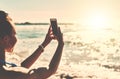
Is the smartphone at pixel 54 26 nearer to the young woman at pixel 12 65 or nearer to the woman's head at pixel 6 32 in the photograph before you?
the young woman at pixel 12 65

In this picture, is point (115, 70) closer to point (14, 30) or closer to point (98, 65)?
point (98, 65)

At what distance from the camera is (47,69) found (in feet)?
8.34

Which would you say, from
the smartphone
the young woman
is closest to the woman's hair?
the young woman

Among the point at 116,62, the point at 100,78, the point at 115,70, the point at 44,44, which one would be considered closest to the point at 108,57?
the point at 116,62

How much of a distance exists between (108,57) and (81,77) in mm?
7302

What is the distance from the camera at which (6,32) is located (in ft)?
8.63

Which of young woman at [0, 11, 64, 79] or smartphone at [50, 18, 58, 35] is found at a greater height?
smartphone at [50, 18, 58, 35]

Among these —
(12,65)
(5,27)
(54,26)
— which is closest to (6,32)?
(5,27)

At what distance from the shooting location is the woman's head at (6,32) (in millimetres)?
2625

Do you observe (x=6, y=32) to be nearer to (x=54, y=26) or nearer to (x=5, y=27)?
(x=5, y=27)

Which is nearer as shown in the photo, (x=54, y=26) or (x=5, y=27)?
(x=5, y=27)

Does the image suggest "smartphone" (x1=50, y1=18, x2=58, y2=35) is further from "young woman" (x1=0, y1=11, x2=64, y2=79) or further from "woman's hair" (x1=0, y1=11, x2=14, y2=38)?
"woman's hair" (x1=0, y1=11, x2=14, y2=38)

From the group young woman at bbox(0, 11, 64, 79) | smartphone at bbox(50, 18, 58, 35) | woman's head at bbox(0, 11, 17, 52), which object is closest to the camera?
young woman at bbox(0, 11, 64, 79)

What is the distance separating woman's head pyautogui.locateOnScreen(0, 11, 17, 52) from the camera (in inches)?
103
